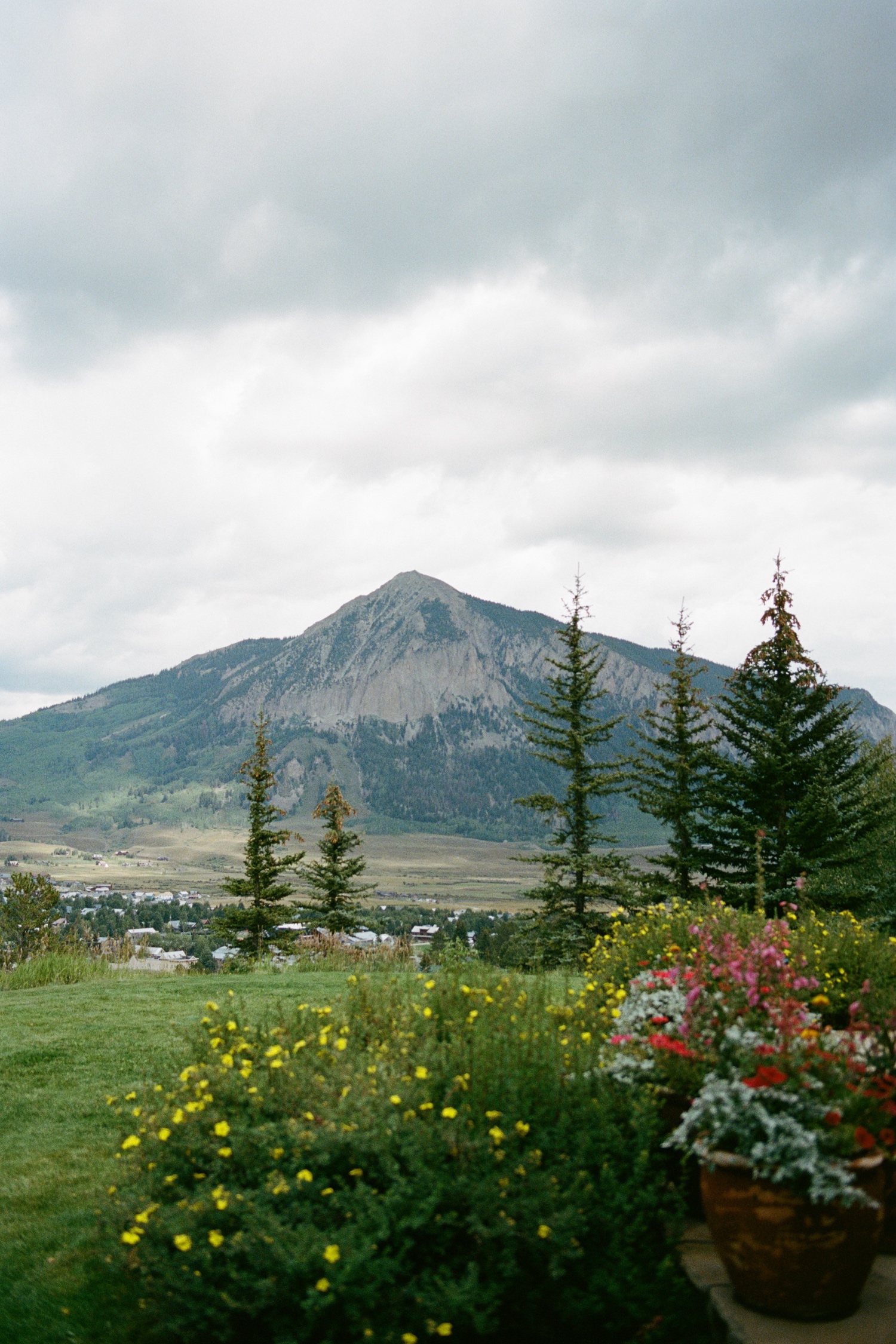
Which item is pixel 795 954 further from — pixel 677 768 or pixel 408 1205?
pixel 677 768

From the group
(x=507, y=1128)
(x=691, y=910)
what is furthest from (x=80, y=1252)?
(x=691, y=910)

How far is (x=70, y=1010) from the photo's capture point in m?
11.3

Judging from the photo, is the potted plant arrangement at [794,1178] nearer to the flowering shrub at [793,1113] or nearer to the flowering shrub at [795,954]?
the flowering shrub at [793,1113]

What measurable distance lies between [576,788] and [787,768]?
7.25 m

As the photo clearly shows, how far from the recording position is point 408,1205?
3.41m

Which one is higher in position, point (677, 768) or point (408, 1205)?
point (677, 768)

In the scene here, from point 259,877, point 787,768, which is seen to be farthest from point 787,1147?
point 259,877

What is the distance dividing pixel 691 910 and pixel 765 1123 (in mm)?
4328

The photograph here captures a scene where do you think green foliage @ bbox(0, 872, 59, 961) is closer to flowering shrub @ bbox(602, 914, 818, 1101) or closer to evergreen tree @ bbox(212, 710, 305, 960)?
evergreen tree @ bbox(212, 710, 305, 960)

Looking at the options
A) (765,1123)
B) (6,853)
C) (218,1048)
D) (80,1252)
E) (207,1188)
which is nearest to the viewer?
(765,1123)

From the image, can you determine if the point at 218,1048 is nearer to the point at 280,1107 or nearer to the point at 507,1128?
the point at 280,1107

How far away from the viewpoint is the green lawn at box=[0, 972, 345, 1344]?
413cm

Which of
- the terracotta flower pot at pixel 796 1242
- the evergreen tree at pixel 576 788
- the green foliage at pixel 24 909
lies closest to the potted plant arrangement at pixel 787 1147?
the terracotta flower pot at pixel 796 1242

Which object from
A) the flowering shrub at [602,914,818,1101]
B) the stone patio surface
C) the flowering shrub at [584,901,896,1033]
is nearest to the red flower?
the flowering shrub at [602,914,818,1101]
